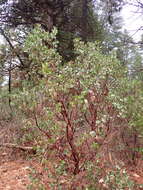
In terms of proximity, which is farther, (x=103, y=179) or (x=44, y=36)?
(x=44, y=36)

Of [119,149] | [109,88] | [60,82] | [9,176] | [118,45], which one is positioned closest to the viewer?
[60,82]

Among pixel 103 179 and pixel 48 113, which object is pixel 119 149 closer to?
pixel 103 179

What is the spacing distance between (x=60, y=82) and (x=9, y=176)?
200 cm

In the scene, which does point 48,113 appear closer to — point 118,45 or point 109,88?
point 109,88

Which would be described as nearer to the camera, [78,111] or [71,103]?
[71,103]

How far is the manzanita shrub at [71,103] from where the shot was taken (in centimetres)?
329

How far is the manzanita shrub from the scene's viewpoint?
3.29 metres

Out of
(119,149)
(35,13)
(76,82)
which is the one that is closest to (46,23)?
(35,13)

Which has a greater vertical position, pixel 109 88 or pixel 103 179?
pixel 109 88

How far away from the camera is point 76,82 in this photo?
3.42 m

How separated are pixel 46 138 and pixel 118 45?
6708mm

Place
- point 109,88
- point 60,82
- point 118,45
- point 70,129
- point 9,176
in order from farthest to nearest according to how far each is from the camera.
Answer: point 118,45 → point 9,176 → point 109,88 → point 70,129 → point 60,82

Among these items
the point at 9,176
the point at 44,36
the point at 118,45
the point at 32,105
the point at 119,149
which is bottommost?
the point at 9,176

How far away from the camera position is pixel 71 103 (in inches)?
125
